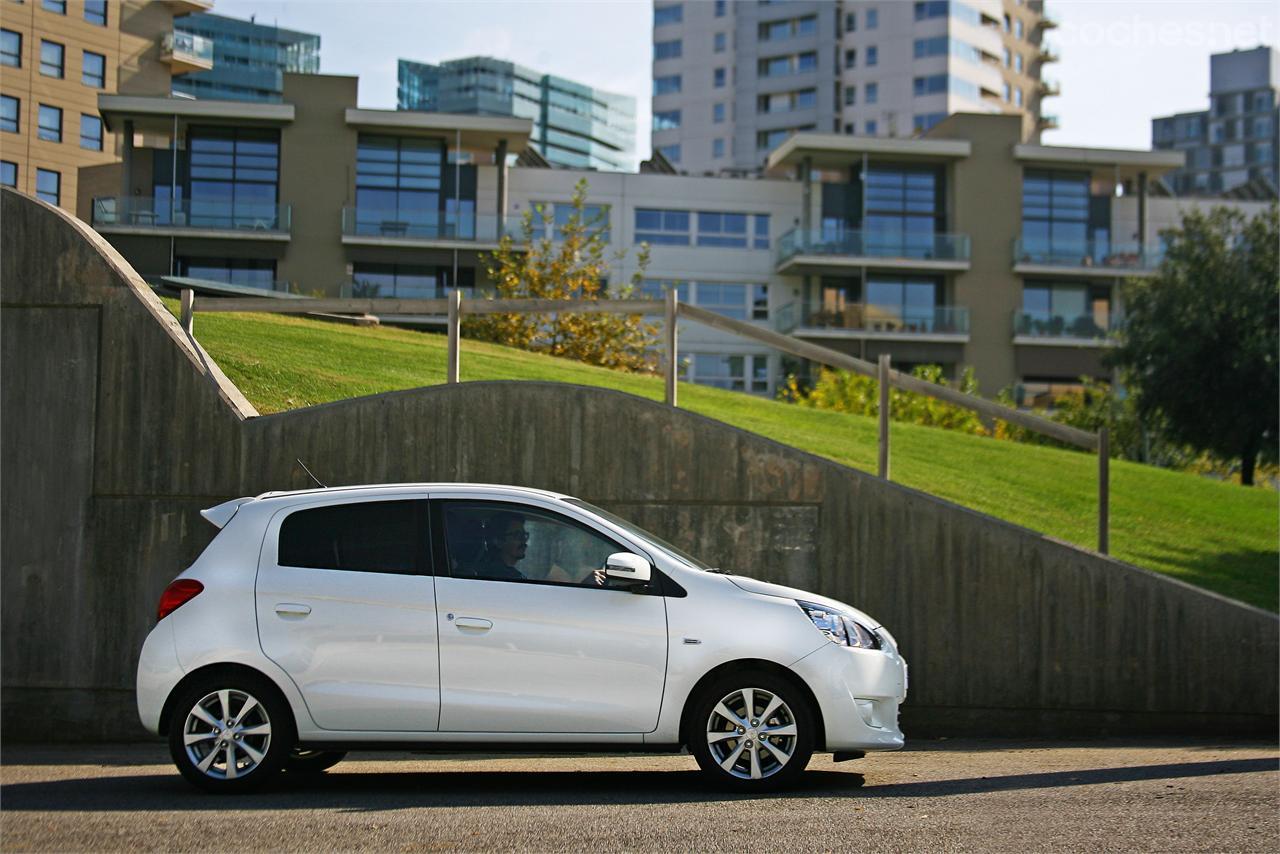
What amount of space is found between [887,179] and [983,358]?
8.47 m

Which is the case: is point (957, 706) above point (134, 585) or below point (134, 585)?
below

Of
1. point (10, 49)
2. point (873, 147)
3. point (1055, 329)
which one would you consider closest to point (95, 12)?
point (10, 49)

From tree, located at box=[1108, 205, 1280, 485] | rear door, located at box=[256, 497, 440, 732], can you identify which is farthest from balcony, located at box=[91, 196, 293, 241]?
rear door, located at box=[256, 497, 440, 732]

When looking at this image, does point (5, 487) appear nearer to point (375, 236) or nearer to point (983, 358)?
point (375, 236)

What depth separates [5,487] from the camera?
10.7m

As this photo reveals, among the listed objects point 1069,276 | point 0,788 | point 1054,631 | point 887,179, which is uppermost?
point 887,179

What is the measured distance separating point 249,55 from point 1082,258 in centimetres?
10789

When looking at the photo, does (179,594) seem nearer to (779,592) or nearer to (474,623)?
(474,623)

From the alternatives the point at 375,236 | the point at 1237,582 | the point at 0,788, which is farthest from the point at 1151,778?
the point at 375,236

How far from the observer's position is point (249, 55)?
143m

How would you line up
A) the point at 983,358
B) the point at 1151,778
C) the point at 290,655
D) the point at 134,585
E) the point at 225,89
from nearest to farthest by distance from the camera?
1. the point at 290,655
2. the point at 1151,778
3. the point at 134,585
4. the point at 983,358
5. the point at 225,89

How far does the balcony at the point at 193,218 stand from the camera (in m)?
46.2

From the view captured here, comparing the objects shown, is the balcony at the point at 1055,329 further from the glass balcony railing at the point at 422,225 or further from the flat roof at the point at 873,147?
the glass balcony railing at the point at 422,225

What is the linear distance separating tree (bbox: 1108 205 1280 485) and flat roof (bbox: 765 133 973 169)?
88.8ft
